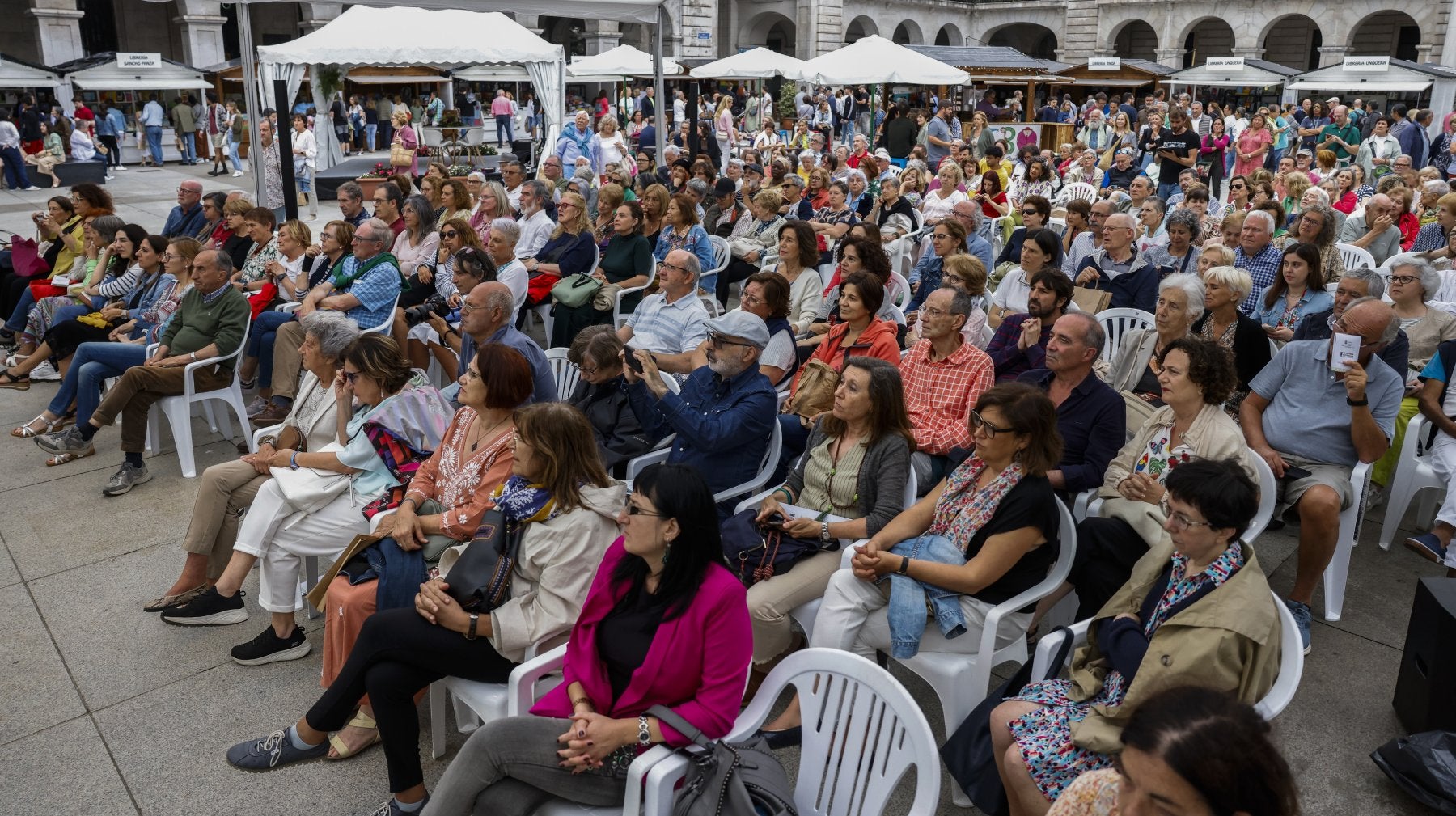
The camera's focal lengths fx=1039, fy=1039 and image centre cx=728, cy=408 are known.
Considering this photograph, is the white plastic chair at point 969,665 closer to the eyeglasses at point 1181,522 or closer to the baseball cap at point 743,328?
the eyeglasses at point 1181,522

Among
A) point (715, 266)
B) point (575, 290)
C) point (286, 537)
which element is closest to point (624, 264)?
point (575, 290)

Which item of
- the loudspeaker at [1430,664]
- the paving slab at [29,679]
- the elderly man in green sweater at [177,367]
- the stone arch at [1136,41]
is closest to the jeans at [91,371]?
the elderly man in green sweater at [177,367]

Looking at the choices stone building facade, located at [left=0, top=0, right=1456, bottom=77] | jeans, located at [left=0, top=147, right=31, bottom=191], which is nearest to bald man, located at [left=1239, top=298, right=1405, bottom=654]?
jeans, located at [left=0, top=147, right=31, bottom=191]

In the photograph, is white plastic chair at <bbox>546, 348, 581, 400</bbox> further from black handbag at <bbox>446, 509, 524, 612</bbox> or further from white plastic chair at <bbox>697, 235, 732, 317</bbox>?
black handbag at <bbox>446, 509, 524, 612</bbox>

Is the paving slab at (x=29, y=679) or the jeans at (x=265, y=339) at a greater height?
the jeans at (x=265, y=339)

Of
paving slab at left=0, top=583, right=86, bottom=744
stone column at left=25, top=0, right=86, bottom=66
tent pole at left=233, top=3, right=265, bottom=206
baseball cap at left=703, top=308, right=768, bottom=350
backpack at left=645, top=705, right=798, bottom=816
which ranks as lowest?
paving slab at left=0, top=583, right=86, bottom=744

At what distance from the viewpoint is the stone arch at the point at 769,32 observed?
3784 cm

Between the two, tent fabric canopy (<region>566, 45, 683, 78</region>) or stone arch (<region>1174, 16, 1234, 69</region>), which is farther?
stone arch (<region>1174, 16, 1234, 69</region>)

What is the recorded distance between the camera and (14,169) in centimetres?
1784

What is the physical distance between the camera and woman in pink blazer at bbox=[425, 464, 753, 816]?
7.94 feet

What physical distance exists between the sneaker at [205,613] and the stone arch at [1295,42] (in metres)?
44.6

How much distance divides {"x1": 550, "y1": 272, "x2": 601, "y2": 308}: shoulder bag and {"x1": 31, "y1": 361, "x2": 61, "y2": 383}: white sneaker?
3558mm

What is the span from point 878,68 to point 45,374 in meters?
11.3

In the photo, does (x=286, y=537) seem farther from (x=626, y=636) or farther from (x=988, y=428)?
(x=988, y=428)
